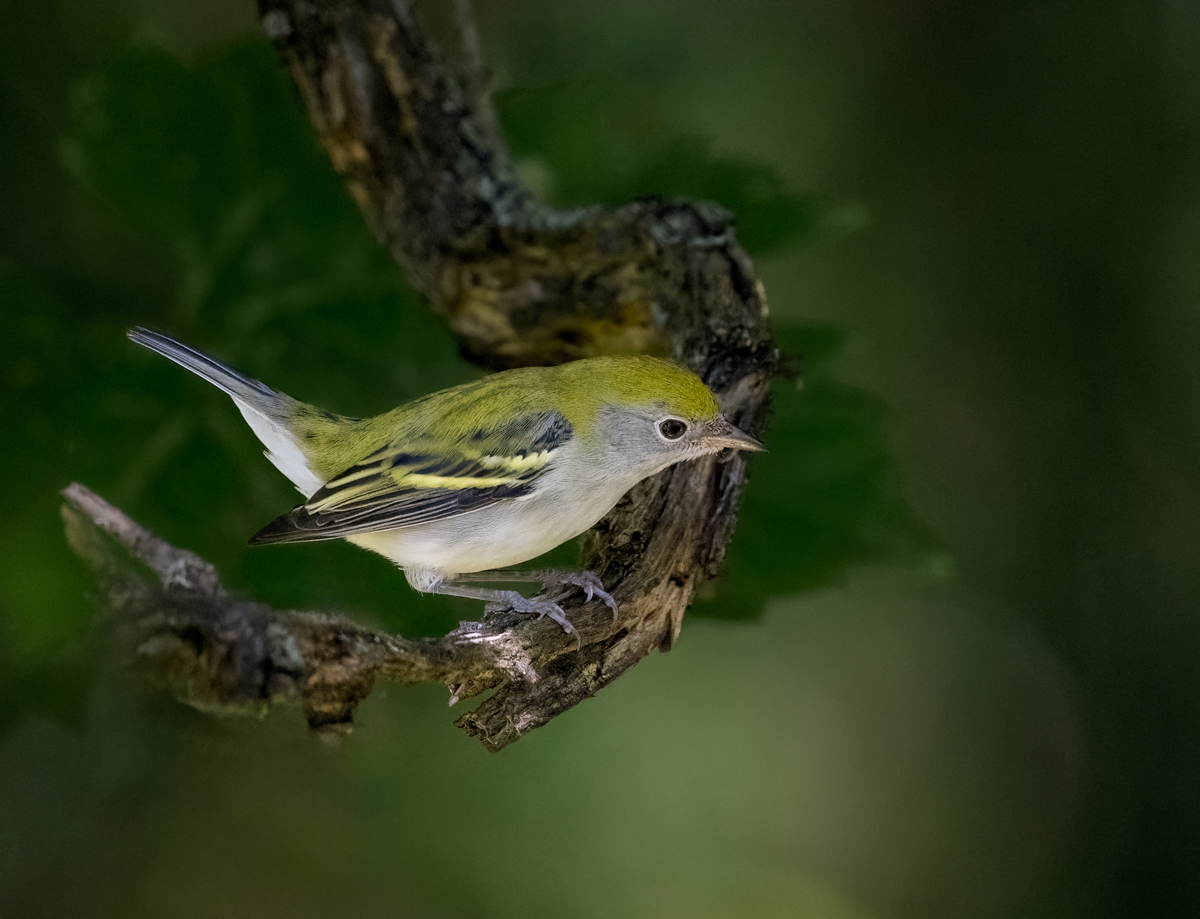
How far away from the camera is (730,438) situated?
139 centimetres

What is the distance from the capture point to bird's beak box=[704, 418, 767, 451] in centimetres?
138

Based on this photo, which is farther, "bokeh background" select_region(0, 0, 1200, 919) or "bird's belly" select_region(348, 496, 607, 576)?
"bokeh background" select_region(0, 0, 1200, 919)

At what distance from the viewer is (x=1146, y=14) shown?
2.40m

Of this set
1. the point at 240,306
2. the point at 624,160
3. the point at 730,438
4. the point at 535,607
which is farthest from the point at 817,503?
the point at 240,306

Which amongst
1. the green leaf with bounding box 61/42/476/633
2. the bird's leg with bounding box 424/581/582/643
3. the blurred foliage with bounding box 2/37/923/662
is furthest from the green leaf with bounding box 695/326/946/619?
the green leaf with bounding box 61/42/476/633

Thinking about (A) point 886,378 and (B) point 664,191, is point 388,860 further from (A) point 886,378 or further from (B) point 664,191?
(A) point 886,378

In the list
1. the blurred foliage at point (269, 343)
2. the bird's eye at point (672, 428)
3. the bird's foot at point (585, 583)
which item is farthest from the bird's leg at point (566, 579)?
the bird's eye at point (672, 428)

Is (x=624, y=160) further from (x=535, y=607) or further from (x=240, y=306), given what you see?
(x=535, y=607)

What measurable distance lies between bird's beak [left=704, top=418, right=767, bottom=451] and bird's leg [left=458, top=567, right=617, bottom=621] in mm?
260

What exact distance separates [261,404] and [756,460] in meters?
0.81

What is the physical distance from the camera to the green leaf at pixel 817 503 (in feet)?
5.25

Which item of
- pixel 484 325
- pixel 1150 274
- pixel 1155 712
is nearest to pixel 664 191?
pixel 484 325

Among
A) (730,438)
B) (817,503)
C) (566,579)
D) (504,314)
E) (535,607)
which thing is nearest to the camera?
(535,607)

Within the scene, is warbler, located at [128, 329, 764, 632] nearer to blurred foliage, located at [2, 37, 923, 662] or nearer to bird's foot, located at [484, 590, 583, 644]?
bird's foot, located at [484, 590, 583, 644]
